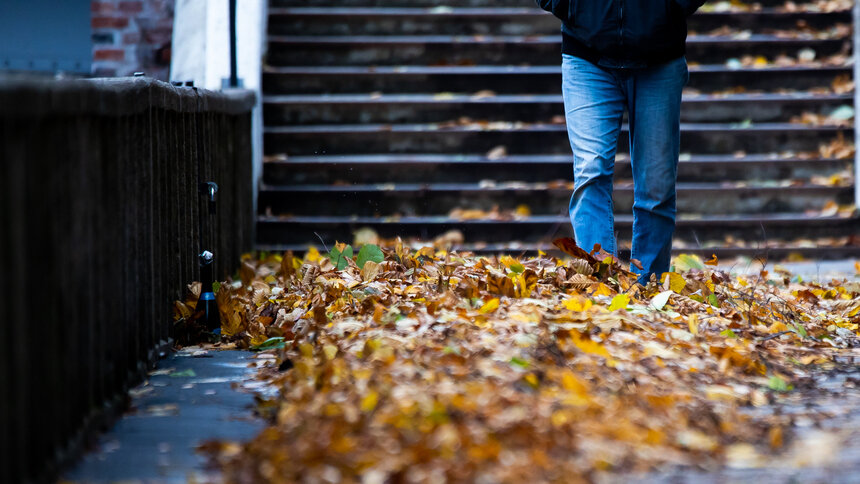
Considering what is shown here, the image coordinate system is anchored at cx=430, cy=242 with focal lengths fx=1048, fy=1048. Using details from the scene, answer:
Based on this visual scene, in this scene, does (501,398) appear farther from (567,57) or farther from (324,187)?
(324,187)

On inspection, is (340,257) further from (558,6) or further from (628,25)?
(628,25)

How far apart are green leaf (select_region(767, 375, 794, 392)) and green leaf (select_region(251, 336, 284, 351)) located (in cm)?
169

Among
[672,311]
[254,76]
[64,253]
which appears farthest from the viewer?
[254,76]

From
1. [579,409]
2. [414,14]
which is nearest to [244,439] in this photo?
[579,409]

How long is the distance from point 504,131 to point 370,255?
8.64 feet

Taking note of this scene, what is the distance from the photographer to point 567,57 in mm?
4441

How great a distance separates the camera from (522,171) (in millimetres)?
6824

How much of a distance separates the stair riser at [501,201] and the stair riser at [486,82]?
2.81ft

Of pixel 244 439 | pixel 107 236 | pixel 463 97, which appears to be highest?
pixel 463 97

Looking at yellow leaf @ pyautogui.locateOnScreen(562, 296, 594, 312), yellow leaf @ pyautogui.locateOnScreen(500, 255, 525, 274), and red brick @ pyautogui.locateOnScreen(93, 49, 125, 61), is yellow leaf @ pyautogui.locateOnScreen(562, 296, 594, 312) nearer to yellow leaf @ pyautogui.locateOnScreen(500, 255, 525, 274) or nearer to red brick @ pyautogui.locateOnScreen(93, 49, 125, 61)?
yellow leaf @ pyautogui.locateOnScreen(500, 255, 525, 274)

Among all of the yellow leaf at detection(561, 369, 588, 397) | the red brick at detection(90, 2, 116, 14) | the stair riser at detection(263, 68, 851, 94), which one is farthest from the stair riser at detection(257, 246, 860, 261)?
the yellow leaf at detection(561, 369, 588, 397)

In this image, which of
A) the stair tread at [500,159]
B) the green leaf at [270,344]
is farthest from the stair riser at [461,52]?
the green leaf at [270,344]

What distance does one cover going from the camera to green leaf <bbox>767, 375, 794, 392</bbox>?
3031mm

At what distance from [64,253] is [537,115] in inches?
198
